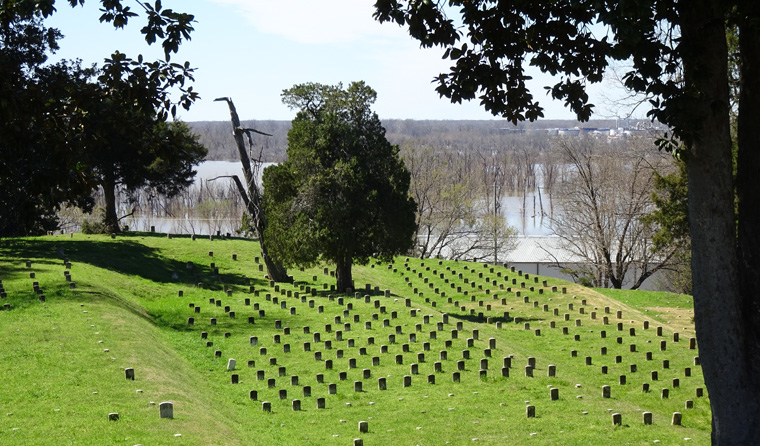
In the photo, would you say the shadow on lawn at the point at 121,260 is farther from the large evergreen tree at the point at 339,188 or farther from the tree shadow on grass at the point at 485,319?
the tree shadow on grass at the point at 485,319

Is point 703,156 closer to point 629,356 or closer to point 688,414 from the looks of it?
point 688,414

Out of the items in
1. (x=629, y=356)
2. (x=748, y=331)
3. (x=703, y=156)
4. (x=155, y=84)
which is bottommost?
(x=629, y=356)

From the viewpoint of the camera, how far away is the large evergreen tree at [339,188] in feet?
88.1

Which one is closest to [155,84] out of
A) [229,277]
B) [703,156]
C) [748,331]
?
[703,156]

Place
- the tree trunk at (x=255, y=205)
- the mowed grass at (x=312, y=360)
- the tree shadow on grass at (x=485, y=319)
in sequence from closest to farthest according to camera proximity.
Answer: the mowed grass at (x=312, y=360), the tree shadow on grass at (x=485, y=319), the tree trunk at (x=255, y=205)

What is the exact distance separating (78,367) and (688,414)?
10.6m

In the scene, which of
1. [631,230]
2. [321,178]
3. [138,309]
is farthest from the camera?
[631,230]

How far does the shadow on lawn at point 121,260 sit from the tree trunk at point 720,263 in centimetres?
2148

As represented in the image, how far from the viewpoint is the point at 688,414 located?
44.2 ft

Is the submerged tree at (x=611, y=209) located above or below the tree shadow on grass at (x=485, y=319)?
above

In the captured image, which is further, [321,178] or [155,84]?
[321,178]

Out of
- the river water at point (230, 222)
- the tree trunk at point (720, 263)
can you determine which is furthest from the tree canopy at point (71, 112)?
the river water at point (230, 222)

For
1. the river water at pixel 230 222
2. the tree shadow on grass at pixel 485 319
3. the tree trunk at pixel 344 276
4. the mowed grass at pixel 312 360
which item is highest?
the river water at pixel 230 222

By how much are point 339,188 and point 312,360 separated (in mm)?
10765
